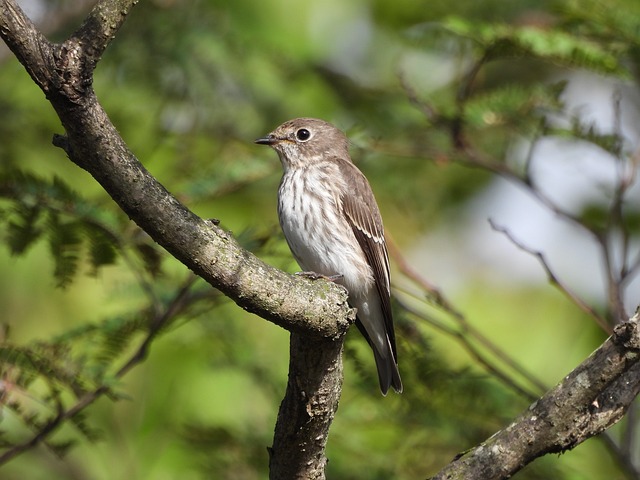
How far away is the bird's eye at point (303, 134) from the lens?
523 cm

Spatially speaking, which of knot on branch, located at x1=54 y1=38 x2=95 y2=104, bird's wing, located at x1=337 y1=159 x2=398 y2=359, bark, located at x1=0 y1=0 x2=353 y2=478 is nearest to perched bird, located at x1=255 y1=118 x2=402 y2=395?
bird's wing, located at x1=337 y1=159 x2=398 y2=359

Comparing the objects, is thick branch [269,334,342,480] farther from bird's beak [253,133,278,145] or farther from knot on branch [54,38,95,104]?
bird's beak [253,133,278,145]

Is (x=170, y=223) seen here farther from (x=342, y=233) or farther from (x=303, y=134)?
(x=303, y=134)

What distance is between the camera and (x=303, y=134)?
207 inches

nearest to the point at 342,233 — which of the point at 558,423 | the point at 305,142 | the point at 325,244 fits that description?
the point at 325,244

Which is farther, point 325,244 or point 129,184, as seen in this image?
point 325,244

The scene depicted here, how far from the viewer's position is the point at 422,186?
23.1ft

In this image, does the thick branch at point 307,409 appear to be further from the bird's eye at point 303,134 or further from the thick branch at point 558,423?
the bird's eye at point 303,134

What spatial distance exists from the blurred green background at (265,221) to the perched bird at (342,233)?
0.41 ft

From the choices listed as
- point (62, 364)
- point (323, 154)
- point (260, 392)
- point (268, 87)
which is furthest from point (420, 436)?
point (268, 87)

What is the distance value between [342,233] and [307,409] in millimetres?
1610

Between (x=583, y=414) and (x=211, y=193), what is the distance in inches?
90.5

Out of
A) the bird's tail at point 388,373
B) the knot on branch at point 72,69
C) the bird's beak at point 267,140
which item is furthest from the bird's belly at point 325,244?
the knot on branch at point 72,69

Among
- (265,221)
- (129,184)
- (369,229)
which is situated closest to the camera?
(129,184)
